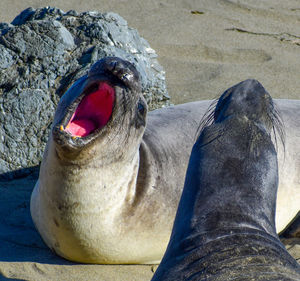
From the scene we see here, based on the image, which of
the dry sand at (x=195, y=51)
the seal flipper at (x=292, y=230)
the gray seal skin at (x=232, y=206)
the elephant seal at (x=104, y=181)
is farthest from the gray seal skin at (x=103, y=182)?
the gray seal skin at (x=232, y=206)

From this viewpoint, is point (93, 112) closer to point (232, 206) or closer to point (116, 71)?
point (116, 71)

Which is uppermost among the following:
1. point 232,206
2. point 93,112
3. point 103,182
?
point 232,206

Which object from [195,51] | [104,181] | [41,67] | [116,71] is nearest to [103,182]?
[104,181]

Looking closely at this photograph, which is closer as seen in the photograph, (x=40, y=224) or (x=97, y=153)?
(x=97, y=153)

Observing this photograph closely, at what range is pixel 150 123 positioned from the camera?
4.21 meters

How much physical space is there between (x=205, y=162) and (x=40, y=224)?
1.82 meters

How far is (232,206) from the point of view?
2.00 metres

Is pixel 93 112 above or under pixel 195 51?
above

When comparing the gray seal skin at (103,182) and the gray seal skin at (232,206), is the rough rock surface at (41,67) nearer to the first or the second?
the gray seal skin at (103,182)

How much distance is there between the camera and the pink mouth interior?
3410 mm

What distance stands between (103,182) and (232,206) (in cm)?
160

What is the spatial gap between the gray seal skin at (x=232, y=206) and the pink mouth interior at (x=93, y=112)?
1.18m

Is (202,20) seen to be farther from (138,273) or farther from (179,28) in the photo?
(138,273)

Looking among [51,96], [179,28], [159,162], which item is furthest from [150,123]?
[179,28]
